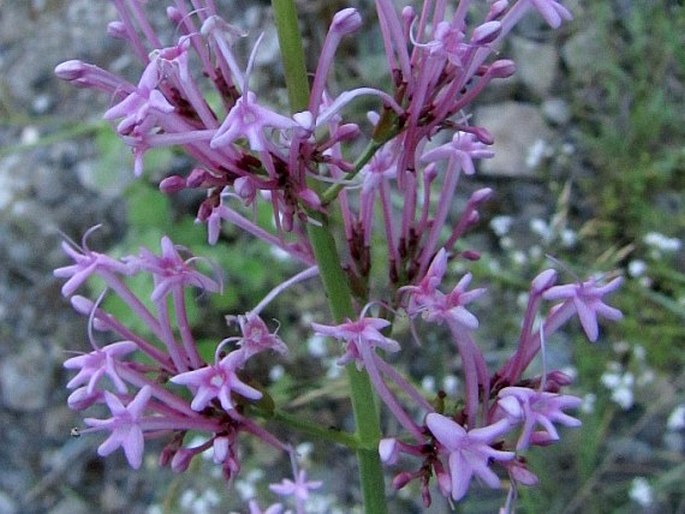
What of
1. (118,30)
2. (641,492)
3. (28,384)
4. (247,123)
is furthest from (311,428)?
(28,384)

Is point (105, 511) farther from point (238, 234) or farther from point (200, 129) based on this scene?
point (200, 129)

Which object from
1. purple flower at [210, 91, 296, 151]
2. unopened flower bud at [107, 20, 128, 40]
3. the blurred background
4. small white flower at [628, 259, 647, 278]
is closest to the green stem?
purple flower at [210, 91, 296, 151]

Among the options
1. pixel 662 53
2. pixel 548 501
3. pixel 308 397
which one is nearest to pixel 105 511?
pixel 308 397

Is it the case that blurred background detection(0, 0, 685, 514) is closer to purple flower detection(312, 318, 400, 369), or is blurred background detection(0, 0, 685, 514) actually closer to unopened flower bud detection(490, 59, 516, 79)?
purple flower detection(312, 318, 400, 369)

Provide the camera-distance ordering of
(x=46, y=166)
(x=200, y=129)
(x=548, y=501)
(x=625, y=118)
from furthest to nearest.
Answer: (x=46, y=166) → (x=625, y=118) → (x=548, y=501) → (x=200, y=129)

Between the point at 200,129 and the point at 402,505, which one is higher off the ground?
the point at 200,129

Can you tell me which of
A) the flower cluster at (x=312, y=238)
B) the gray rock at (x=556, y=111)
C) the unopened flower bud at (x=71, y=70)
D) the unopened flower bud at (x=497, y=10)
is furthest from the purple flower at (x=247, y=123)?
the gray rock at (x=556, y=111)
